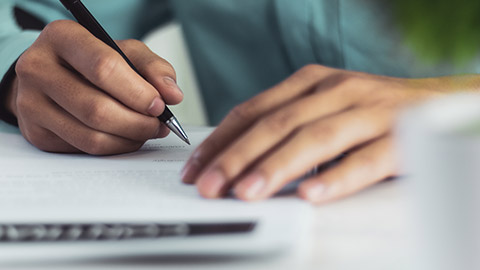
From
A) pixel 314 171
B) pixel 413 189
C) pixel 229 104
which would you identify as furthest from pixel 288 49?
pixel 413 189

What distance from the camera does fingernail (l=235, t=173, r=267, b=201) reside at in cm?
30

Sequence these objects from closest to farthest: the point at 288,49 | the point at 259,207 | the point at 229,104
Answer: the point at 259,207, the point at 288,49, the point at 229,104

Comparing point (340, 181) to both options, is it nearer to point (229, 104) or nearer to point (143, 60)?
point (143, 60)

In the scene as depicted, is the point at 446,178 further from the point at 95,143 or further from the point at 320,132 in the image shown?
the point at 95,143

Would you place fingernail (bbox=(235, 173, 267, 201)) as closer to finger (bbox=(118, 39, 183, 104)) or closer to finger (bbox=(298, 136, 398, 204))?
finger (bbox=(298, 136, 398, 204))

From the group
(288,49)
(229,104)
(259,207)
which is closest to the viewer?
(259,207)

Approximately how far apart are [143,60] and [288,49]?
1.06ft

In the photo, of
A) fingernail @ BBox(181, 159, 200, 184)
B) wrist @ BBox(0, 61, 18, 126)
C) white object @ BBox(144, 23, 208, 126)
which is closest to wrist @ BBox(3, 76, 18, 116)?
wrist @ BBox(0, 61, 18, 126)

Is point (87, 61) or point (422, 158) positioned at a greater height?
point (87, 61)

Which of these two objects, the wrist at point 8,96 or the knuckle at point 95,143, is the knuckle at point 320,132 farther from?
the wrist at point 8,96

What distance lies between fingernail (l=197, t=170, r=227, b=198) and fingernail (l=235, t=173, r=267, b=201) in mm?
12

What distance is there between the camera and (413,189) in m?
0.18

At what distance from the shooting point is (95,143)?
1.49ft

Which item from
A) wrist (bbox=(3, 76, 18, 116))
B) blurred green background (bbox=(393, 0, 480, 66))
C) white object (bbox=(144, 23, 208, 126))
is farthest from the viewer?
white object (bbox=(144, 23, 208, 126))
